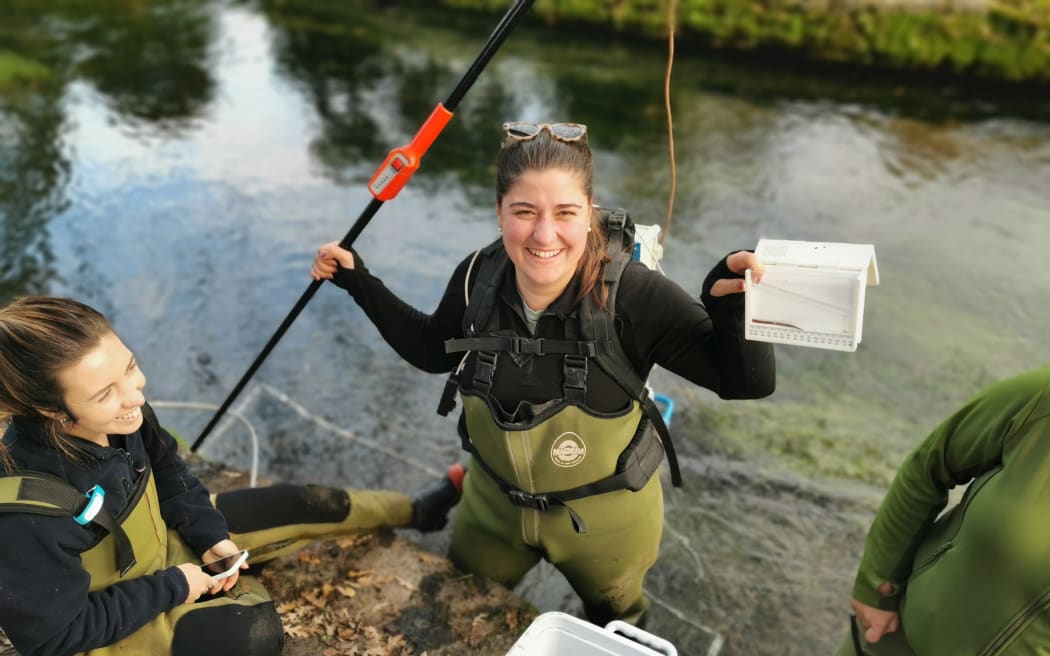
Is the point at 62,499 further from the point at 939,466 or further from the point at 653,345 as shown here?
the point at 939,466

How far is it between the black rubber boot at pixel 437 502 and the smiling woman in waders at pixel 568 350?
1029 mm

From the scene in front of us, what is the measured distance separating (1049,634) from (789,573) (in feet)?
7.95

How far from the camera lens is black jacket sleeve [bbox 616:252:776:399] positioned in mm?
2566

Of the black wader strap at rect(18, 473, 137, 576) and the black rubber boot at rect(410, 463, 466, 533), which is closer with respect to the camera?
the black wader strap at rect(18, 473, 137, 576)

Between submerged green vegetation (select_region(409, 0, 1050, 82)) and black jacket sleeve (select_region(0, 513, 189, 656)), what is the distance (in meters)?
13.5

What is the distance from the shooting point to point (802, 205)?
348 inches

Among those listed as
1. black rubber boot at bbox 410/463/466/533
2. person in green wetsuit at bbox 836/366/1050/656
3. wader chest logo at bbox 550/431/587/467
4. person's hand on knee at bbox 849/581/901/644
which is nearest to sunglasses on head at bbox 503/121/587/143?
wader chest logo at bbox 550/431/587/467

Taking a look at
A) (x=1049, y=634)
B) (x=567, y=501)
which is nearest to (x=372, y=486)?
(x=567, y=501)

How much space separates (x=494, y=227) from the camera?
27.3 ft

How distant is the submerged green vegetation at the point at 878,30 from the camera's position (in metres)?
12.1

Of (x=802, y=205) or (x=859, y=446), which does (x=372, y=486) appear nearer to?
(x=859, y=446)

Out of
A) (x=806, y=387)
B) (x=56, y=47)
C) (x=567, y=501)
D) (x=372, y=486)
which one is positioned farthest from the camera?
(x=56, y=47)

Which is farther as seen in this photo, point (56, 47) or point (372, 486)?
point (56, 47)

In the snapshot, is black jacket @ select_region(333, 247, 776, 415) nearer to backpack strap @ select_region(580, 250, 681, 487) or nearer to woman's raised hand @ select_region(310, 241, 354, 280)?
backpack strap @ select_region(580, 250, 681, 487)
